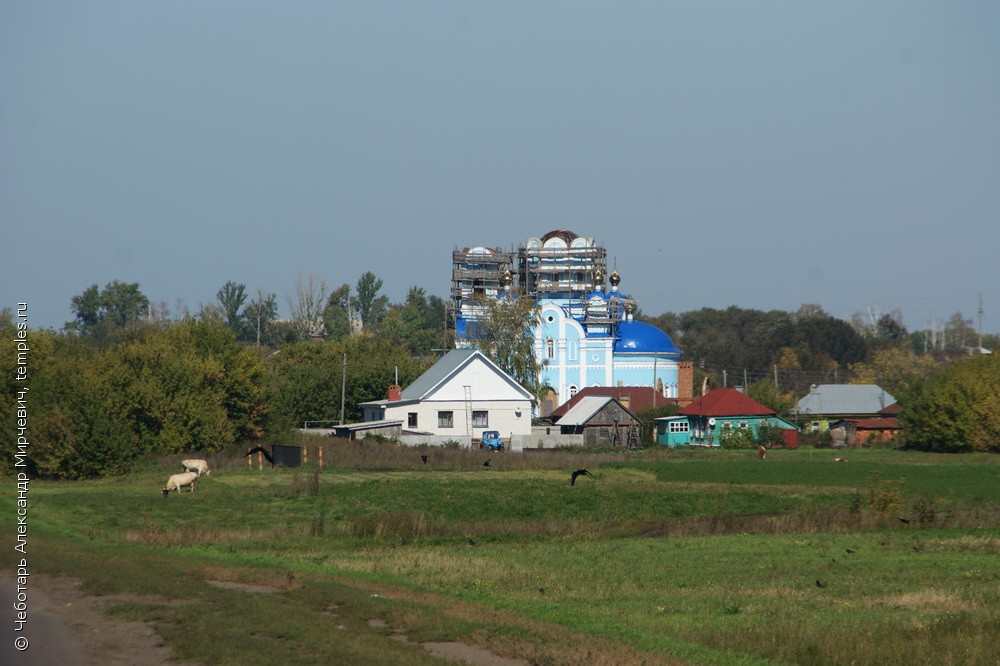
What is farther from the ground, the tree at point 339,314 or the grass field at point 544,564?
the tree at point 339,314

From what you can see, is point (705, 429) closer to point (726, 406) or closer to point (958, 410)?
point (726, 406)

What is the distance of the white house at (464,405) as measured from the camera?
6731cm

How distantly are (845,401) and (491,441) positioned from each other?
1592 inches

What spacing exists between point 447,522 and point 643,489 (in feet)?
37.8

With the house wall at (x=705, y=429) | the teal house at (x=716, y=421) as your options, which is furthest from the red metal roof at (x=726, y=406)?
the house wall at (x=705, y=429)

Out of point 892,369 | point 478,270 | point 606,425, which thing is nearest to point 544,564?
point 606,425

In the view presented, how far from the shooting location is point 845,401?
309 ft

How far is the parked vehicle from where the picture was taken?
208 ft

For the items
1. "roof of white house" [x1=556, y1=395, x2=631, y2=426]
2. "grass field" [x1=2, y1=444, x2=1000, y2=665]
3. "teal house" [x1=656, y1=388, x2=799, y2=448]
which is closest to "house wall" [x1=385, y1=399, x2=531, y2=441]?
"roof of white house" [x1=556, y1=395, x2=631, y2=426]

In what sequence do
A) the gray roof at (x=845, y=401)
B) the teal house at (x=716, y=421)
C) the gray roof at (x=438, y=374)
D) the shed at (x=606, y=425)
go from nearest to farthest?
the gray roof at (x=438, y=374) → the shed at (x=606, y=425) → the teal house at (x=716, y=421) → the gray roof at (x=845, y=401)

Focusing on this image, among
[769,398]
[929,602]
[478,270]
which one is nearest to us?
[929,602]

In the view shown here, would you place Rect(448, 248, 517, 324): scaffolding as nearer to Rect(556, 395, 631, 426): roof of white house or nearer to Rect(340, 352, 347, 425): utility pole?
Rect(340, 352, 347, 425): utility pole

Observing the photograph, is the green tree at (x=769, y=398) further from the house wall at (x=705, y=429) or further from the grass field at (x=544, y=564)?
the grass field at (x=544, y=564)

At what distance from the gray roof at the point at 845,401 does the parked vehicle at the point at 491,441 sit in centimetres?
3473
